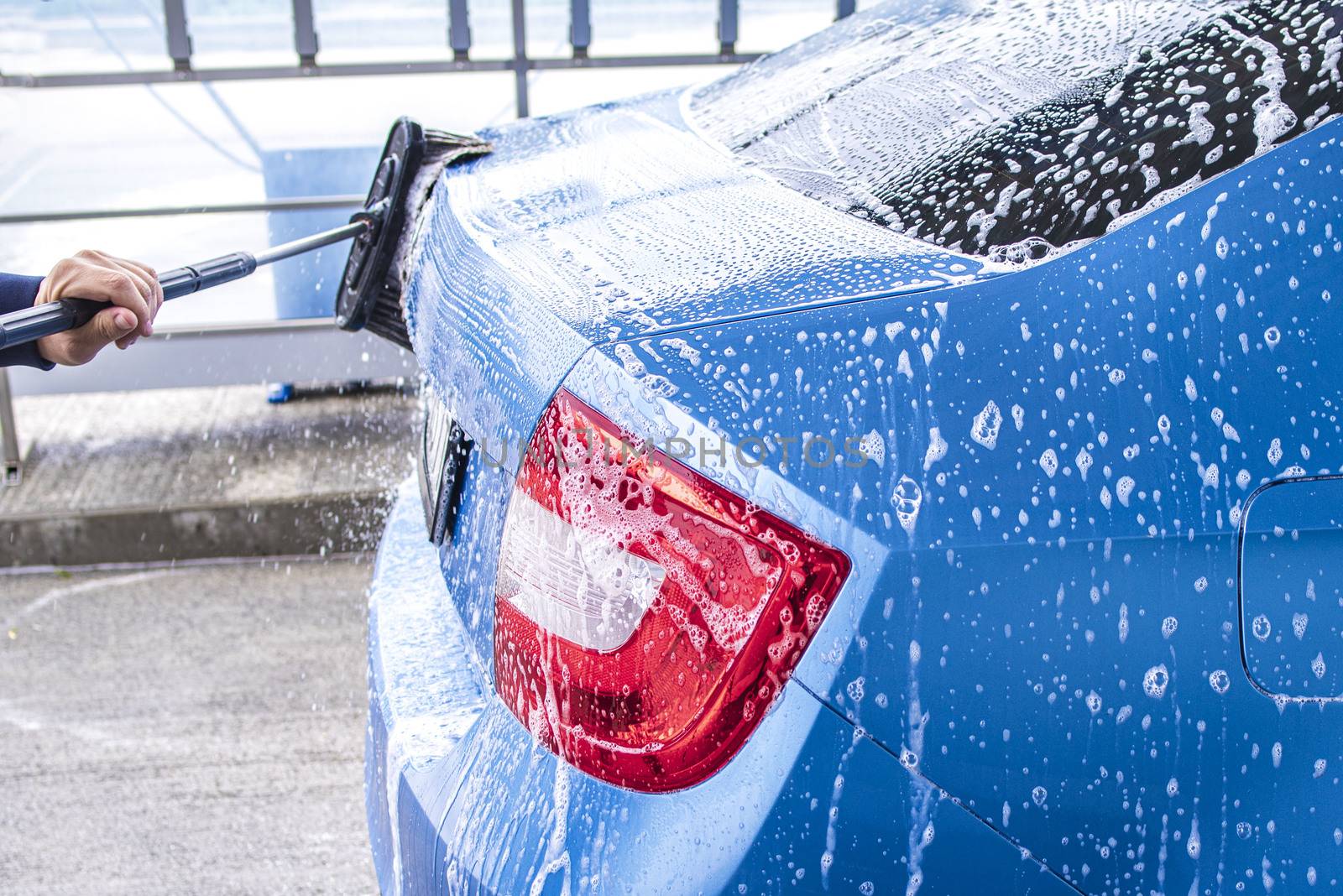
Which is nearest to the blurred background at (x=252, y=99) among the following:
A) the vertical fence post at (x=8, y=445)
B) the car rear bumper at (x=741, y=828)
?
the vertical fence post at (x=8, y=445)

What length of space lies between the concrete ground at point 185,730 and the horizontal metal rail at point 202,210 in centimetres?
115

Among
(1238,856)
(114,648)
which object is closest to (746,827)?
(1238,856)

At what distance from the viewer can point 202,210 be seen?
405cm

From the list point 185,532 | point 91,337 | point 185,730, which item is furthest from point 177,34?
point 91,337

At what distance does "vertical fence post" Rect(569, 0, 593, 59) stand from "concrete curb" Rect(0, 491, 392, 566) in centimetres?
159

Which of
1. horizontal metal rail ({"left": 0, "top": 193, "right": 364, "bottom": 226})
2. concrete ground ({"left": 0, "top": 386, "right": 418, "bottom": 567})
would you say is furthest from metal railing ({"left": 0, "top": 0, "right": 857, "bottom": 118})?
concrete ground ({"left": 0, "top": 386, "right": 418, "bottom": 567})

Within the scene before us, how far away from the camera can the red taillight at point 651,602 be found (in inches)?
42.2

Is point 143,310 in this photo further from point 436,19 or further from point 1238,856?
point 436,19

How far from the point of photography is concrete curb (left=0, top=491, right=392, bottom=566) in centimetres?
371

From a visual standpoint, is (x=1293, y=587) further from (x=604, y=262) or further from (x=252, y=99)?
(x=252, y=99)

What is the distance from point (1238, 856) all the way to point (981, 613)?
13.6 inches

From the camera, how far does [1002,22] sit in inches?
69.2

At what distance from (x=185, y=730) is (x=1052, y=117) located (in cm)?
234

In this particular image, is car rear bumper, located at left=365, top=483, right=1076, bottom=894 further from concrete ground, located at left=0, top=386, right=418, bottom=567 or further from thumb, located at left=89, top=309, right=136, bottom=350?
concrete ground, located at left=0, top=386, right=418, bottom=567
